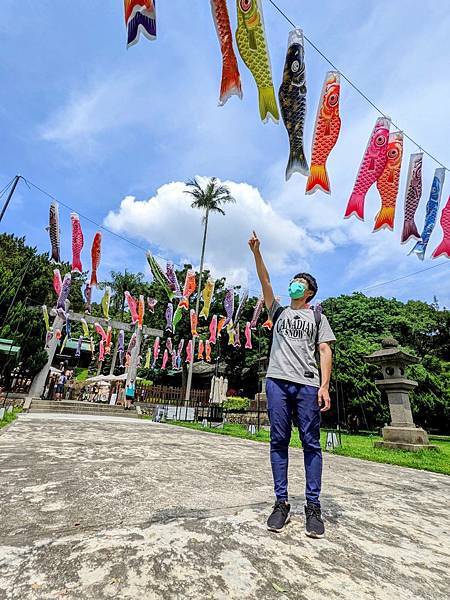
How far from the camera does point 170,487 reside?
247 cm

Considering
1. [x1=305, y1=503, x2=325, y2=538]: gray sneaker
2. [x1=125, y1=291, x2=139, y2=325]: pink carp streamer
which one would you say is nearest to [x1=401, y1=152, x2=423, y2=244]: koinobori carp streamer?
[x1=305, y1=503, x2=325, y2=538]: gray sneaker

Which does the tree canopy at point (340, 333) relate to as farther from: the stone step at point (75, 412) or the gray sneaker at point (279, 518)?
the gray sneaker at point (279, 518)

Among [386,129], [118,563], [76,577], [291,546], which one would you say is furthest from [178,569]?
[386,129]

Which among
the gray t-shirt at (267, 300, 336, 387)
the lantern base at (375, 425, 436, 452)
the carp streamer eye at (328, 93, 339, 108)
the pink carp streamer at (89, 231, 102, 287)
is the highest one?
the pink carp streamer at (89, 231, 102, 287)

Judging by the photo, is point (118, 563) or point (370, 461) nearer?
point (118, 563)

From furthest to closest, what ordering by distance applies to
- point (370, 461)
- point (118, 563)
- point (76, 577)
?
point (370, 461) → point (118, 563) → point (76, 577)

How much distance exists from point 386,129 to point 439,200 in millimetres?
1805

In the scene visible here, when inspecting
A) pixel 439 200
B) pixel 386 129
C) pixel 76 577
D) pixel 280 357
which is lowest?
pixel 76 577

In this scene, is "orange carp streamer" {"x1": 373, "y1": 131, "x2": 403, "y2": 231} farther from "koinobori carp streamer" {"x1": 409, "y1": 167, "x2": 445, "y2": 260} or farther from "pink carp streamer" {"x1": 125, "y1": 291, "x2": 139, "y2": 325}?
"pink carp streamer" {"x1": 125, "y1": 291, "x2": 139, "y2": 325}

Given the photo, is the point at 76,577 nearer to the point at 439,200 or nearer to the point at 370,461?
the point at 370,461

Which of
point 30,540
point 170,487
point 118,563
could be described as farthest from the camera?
point 170,487

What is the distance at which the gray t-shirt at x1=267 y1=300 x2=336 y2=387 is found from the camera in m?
1.96

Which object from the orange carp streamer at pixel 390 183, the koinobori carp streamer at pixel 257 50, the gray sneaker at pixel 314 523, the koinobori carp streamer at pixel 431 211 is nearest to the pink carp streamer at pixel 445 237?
the koinobori carp streamer at pixel 431 211

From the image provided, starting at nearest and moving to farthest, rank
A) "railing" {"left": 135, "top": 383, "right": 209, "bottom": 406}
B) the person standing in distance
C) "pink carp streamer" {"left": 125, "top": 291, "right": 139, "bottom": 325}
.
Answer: the person standing in distance, "pink carp streamer" {"left": 125, "top": 291, "right": 139, "bottom": 325}, "railing" {"left": 135, "top": 383, "right": 209, "bottom": 406}
